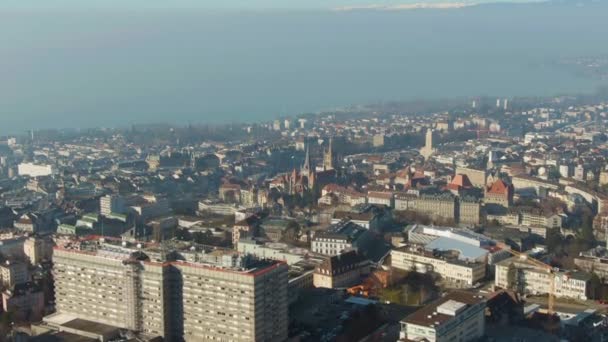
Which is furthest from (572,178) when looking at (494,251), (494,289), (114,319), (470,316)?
(114,319)

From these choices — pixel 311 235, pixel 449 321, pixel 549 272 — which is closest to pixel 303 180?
pixel 311 235

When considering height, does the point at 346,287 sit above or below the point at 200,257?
below

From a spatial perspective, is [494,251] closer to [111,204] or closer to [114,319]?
[114,319]

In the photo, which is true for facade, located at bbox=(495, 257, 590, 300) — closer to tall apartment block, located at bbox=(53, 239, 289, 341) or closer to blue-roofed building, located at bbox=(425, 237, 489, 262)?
blue-roofed building, located at bbox=(425, 237, 489, 262)

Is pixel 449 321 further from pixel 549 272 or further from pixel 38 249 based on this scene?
pixel 38 249

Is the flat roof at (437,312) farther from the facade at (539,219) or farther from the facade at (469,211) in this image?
the facade at (469,211)

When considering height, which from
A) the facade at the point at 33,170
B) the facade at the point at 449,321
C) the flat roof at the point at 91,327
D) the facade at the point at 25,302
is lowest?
the facade at the point at 33,170

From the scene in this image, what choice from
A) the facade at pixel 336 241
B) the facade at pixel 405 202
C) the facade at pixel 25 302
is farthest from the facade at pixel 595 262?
the facade at pixel 25 302
